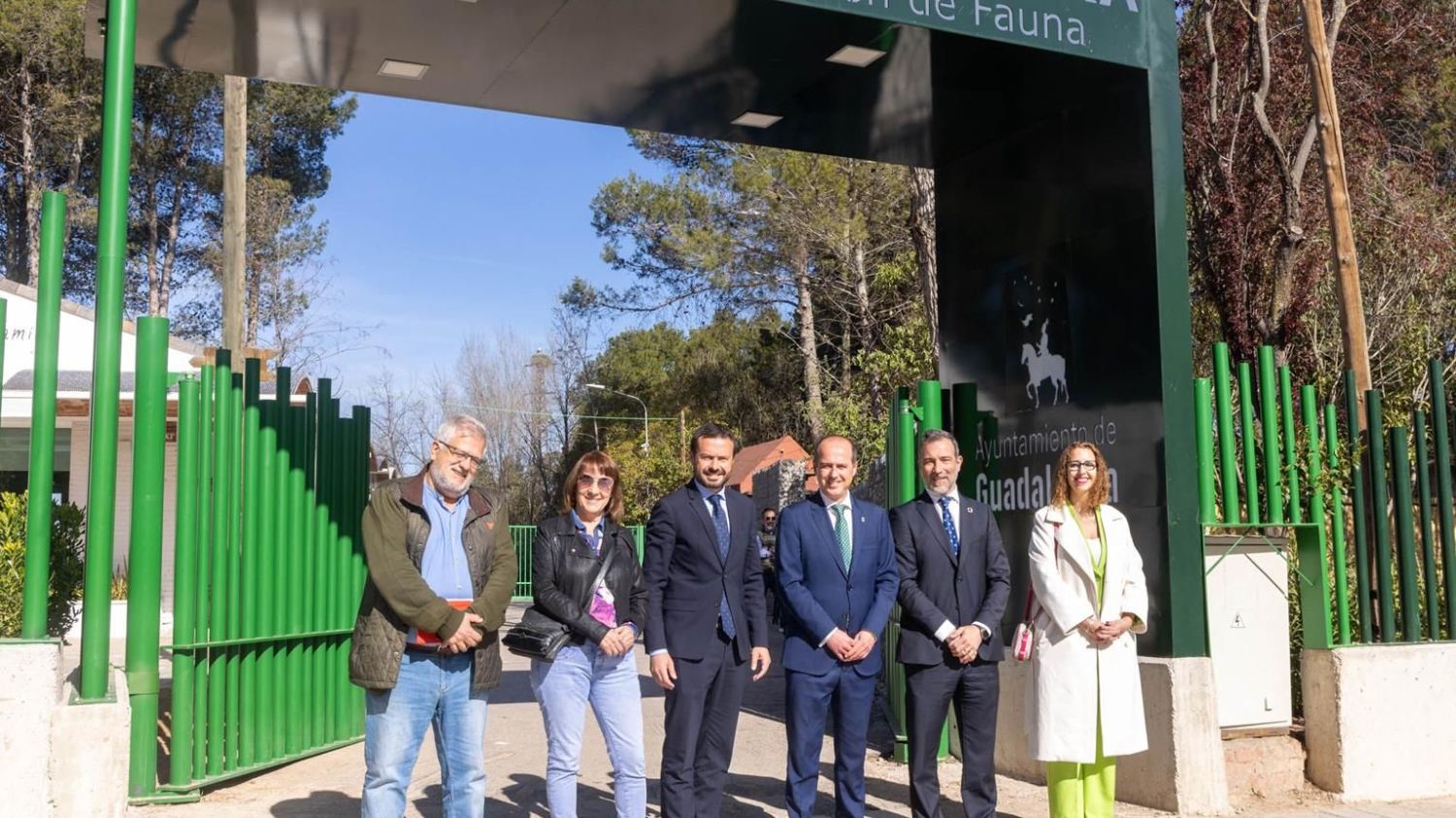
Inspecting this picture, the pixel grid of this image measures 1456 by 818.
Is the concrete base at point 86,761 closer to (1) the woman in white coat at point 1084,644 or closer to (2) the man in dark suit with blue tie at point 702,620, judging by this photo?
(2) the man in dark suit with blue tie at point 702,620

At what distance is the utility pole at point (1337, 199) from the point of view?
10.1m

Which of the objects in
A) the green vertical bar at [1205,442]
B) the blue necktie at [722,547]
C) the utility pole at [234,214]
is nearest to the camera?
the blue necktie at [722,547]

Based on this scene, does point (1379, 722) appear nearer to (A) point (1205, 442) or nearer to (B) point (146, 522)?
(A) point (1205, 442)

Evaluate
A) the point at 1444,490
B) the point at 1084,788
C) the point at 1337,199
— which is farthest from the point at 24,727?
the point at 1337,199

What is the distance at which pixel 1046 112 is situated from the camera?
26.2ft

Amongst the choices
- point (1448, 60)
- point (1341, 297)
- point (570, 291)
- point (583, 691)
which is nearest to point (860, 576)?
point (583, 691)

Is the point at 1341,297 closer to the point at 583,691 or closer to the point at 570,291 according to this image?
the point at 583,691

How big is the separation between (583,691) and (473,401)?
4563cm

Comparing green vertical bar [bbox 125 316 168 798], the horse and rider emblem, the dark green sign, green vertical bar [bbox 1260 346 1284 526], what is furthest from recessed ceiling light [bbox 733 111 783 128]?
green vertical bar [bbox 125 316 168 798]

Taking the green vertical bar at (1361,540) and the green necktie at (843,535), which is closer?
the green necktie at (843,535)

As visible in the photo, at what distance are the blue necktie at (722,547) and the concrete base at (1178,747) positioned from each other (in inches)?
65.2

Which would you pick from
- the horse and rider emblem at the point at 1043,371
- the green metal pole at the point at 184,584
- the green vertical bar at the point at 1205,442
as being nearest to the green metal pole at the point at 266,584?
the green metal pole at the point at 184,584

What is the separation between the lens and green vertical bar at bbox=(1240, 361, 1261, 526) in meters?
7.20

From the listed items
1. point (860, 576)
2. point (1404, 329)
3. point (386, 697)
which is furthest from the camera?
point (1404, 329)
